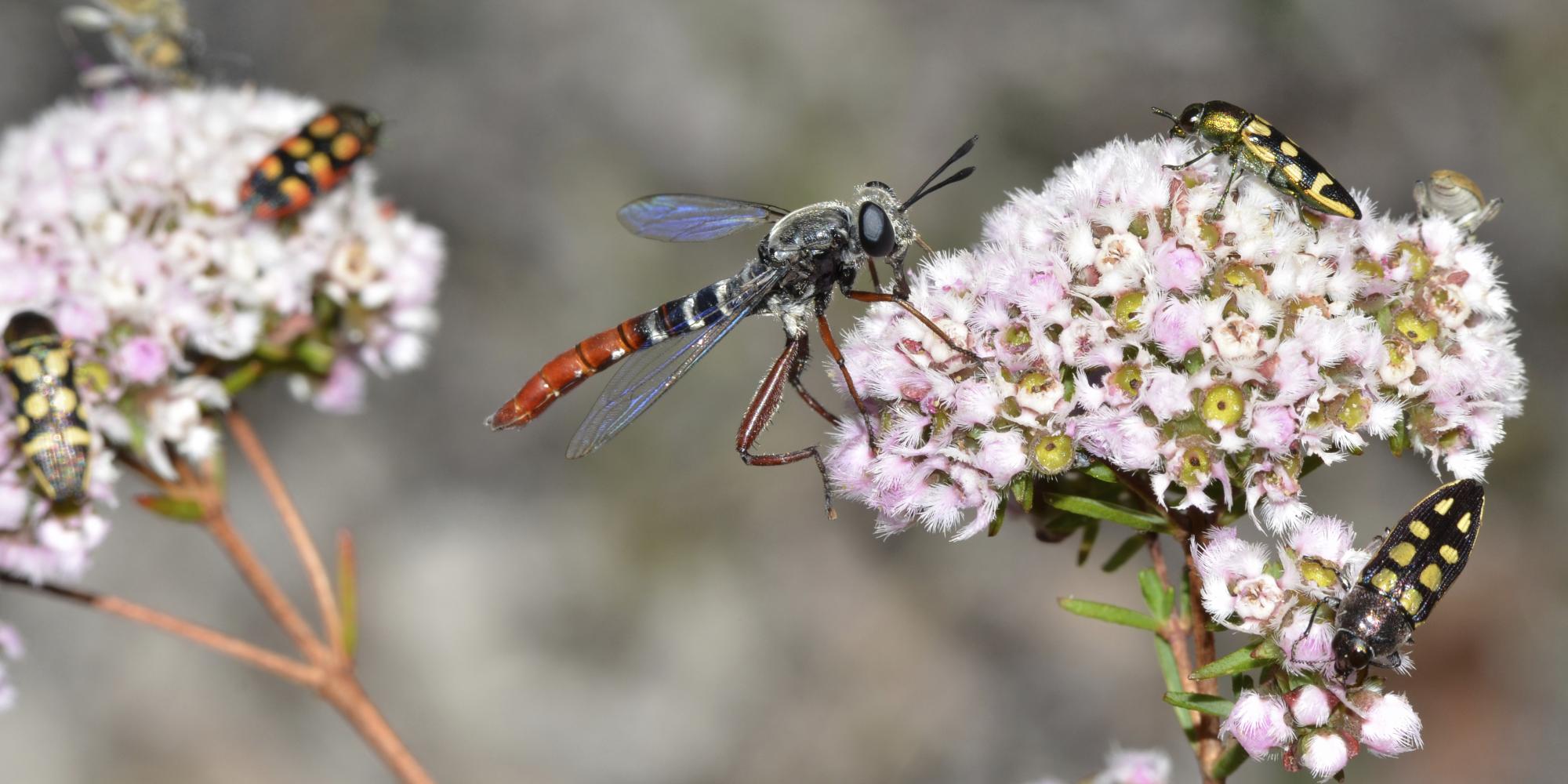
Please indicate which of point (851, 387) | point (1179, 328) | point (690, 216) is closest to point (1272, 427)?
point (1179, 328)

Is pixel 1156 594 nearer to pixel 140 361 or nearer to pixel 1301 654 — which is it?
pixel 1301 654

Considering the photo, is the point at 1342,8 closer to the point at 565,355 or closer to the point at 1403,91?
the point at 1403,91

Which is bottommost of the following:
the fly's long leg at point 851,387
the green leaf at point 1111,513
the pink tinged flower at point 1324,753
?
the pink tinged flower at point 1324,753

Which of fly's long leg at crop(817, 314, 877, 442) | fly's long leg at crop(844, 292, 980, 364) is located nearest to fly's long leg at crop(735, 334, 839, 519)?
fly's long leg at crop(817, 314, 877, 442)

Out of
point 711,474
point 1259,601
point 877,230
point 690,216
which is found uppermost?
point 711,474

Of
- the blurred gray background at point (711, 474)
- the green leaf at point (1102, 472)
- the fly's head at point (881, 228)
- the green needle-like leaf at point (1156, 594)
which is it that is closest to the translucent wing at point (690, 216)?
the fly's head at point (881, 228)

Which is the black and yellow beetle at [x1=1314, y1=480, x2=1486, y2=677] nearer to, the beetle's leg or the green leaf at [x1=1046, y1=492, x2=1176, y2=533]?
the green leaf at [x1=1046, y1=492, x2=1176, y2=533]

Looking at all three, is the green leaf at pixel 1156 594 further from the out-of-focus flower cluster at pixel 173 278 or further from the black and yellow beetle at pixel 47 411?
the black and yellow beetle at pixel 47 411
